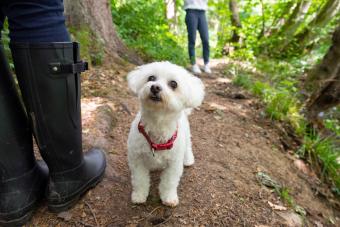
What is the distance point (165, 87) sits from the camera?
186 cm

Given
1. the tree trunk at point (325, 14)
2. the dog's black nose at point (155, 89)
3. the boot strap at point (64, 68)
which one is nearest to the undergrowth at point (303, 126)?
the dog's black nose at point (155, 89)

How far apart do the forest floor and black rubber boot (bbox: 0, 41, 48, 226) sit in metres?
0.15

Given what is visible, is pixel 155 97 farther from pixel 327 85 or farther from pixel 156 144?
pixel 327 85

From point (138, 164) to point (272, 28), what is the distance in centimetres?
830

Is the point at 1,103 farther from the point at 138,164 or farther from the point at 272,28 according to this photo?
the point at 272,28

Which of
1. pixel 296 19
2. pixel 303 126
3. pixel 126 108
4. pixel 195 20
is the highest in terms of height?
pixel 296 19

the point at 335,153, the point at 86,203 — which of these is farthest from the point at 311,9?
the point at 86,203

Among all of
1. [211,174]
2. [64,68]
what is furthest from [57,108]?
[211,174]

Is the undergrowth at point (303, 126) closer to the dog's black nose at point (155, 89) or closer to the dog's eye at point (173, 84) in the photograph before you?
the dog's eye at point (173, 84)

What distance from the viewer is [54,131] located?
154 cm

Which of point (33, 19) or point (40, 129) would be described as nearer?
point (33, 19)

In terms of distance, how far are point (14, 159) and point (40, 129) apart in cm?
22

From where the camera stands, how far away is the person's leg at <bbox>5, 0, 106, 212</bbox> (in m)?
1.35

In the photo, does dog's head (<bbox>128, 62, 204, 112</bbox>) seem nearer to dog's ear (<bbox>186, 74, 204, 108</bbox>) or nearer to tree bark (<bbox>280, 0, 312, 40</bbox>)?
dog's ear (<bbox>186, 74, 204, 108</bbox>)
